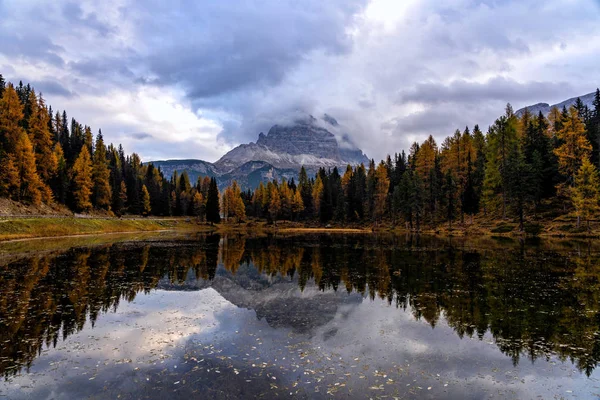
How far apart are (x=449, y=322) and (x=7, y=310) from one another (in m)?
25.4

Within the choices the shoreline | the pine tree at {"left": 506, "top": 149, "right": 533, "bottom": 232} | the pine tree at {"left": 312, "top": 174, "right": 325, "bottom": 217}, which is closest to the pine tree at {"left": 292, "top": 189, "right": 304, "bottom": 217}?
the pine tree at {"left": 312, "top": 174, "right": 325, "bottom": 217}

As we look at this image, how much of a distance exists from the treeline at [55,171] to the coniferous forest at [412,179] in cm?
26

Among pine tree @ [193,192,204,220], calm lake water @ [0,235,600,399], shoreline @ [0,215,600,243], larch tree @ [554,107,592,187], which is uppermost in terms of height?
larch tree @ [554,107,592,187]

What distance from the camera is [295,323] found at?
1958 centimetres

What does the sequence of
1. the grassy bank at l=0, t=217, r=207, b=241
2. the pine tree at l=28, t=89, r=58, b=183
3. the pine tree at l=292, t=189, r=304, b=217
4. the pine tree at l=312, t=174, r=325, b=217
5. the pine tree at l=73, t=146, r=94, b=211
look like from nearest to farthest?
the grassy bank at l=0, t=217, r=207, b=241, the pine tree at l=28, t=89, r=58, b=183, the pine tree at l=73, t=146, r=94, b=211, the pine tree at l=312, t=174, r=325, b=217, the pine tree at l=292, t=189, r=304, b=217

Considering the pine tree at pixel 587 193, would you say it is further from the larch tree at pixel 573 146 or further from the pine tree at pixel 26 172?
the pine tree at pixel 26 172

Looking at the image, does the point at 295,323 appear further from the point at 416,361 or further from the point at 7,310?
the point at 7,310

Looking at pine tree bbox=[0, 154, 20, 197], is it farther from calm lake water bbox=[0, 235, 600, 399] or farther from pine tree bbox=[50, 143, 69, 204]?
calm lake water bbox=[0, 235, 600, 399]

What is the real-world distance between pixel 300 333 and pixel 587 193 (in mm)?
72109

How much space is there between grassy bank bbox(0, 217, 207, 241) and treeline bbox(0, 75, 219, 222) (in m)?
10.3

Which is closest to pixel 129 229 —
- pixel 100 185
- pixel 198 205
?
pixel 100 185

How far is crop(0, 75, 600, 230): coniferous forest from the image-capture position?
73.9 m

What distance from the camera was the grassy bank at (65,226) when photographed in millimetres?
59938

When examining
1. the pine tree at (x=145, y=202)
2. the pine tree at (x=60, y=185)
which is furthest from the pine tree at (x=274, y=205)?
the pine tree at (x=60, y=185)
